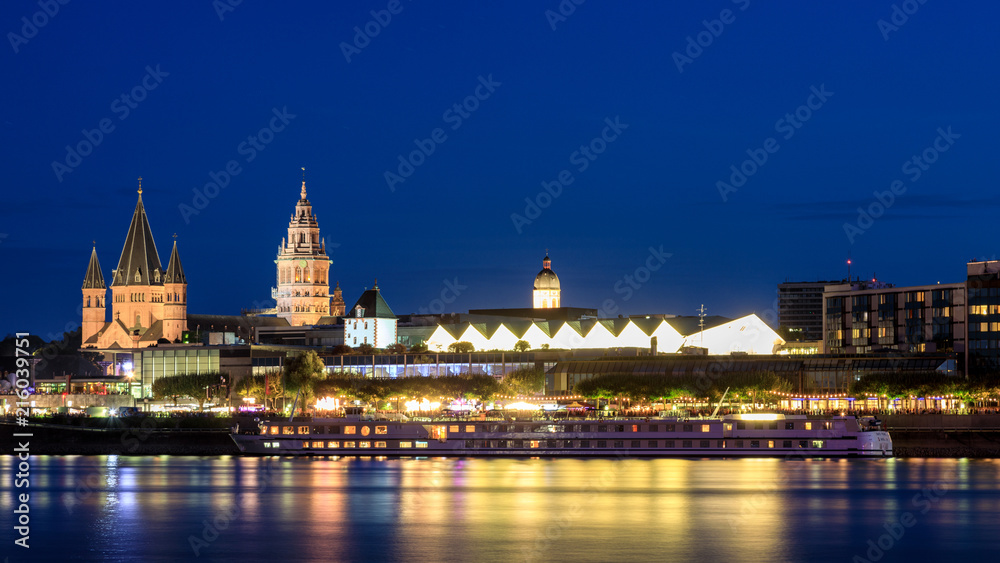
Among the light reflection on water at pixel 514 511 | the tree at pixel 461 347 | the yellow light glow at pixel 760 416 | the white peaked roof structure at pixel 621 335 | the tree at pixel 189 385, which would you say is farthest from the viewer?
the tree at pixel 461 347

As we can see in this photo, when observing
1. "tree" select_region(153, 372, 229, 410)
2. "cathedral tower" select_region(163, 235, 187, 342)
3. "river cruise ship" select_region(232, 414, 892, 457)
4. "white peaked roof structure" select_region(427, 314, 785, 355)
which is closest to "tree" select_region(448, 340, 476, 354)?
"white peaked roof structure" select_region(427, 314, 785, 355)

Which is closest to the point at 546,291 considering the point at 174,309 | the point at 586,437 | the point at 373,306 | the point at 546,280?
the point at 546,280

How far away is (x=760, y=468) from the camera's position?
260 feet

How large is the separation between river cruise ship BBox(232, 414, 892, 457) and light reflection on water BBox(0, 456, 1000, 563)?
4020 millimetres

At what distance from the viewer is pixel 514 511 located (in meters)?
58.3

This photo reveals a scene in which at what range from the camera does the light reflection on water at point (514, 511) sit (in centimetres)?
4891

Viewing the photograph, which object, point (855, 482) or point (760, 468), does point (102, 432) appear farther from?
point (855, 482)

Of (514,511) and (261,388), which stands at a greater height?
(261,388)

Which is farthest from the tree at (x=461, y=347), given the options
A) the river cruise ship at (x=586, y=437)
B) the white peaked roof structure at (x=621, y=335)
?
the river cruise ship at (x=586, y=437)

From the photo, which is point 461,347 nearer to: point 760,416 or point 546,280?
point 546,280

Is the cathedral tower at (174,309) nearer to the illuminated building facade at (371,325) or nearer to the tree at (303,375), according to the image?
the illuminated building facade at (371,325)

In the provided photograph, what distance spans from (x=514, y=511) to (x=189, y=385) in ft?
300

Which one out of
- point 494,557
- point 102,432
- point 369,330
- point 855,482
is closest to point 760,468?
point 855,482

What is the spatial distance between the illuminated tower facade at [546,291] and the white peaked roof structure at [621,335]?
2165 cm
